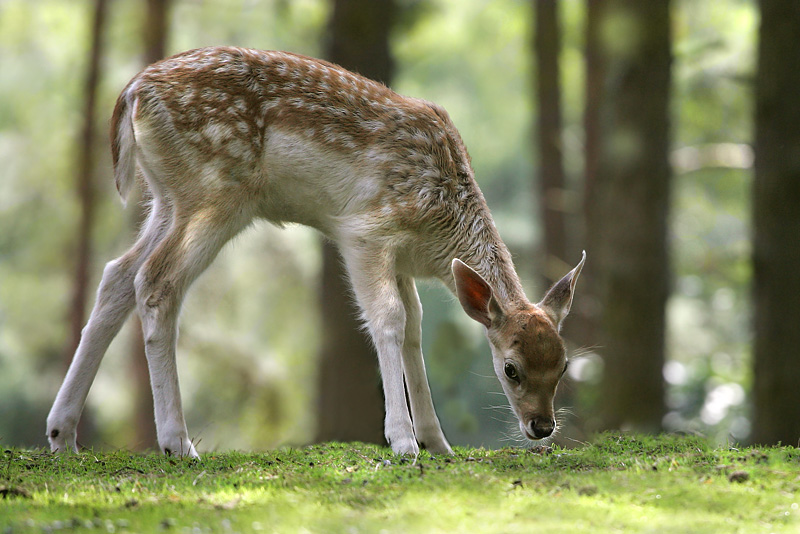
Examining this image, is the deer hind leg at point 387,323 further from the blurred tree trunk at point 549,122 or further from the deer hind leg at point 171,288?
the blurred tree trunk at point 549,122

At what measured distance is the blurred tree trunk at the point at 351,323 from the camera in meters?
10.6

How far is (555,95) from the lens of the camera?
1712cm

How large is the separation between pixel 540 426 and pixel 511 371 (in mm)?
430

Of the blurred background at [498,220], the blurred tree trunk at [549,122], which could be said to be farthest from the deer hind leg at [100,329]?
the blurred tree trunk at [549,122]

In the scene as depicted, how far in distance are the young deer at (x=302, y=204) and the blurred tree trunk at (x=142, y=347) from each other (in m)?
8.44

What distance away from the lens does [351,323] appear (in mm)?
10758

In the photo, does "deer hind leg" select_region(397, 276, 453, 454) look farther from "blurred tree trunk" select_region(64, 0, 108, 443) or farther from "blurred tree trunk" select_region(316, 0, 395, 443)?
"blurred tree trunk" select_region(64, 0, 108, 443)

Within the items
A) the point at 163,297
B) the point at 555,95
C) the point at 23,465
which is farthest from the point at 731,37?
the point at 23,465

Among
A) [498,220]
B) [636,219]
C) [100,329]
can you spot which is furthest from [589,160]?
[100,329]

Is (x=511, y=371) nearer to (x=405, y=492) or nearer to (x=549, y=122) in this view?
(x=405, y=492)

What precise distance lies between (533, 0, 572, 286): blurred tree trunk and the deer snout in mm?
10899

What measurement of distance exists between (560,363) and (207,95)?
322cm

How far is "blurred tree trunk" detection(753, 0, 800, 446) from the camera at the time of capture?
28.3 feet

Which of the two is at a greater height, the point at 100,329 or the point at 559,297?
the point at 559,297
